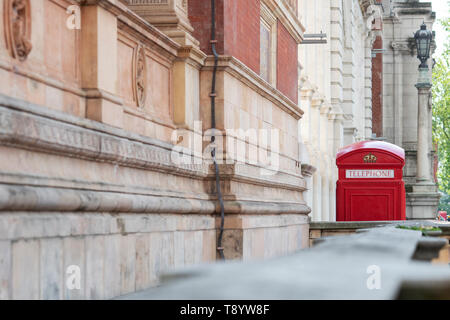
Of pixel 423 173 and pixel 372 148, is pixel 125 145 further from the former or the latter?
pixel 423 173

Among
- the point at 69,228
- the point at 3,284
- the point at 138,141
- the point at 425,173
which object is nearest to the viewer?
the point at 3,284

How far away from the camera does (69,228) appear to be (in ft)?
20.8

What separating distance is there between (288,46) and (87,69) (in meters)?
9.49

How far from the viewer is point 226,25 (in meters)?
11.3

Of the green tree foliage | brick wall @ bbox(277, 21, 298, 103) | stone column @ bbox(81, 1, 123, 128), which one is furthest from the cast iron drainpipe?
the green tree foliage

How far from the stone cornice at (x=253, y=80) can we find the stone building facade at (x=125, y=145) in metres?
0.03

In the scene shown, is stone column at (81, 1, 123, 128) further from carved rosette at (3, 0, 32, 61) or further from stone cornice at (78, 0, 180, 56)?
carved rosette at (3, 0, 32, 61)

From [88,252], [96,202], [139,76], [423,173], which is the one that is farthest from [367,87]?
[88,252]

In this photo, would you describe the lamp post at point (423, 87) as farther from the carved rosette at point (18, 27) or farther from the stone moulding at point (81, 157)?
the carved rosette at point (18, 27)

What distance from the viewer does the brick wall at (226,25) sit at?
442 inches

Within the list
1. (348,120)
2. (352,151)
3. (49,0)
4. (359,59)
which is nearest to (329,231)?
(352,151)

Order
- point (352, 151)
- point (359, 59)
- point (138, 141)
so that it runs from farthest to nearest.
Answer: point (359, 59) < point (352, 151) < point (138, 141)

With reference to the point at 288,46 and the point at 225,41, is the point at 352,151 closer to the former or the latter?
the point at 288,46

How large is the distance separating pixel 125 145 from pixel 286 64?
29.6ft
